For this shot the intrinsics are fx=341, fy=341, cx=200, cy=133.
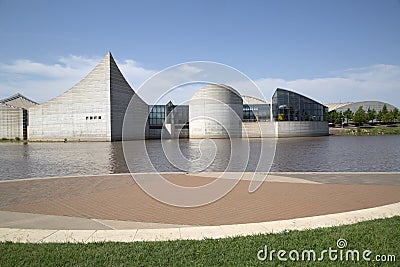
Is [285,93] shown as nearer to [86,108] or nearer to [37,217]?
[86,108]

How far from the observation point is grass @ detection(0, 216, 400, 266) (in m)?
4.47

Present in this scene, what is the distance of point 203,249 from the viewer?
4.93 m

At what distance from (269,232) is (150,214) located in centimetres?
292

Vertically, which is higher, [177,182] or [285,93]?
[285,93]

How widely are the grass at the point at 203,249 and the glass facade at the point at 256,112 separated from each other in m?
57.6

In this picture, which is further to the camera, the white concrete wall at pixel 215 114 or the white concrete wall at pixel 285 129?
the white concrete wall at pixel 215 114

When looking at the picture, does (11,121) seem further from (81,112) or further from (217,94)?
(217,94)

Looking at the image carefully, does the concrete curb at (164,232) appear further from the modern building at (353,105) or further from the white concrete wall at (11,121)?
the modern building at (353,105)

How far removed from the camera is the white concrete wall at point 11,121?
68.4 meters

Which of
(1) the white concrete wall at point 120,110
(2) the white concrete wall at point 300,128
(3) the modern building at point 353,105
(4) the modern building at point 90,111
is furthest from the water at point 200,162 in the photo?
(3) the modern building at point 353,105

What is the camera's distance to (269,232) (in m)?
5.79

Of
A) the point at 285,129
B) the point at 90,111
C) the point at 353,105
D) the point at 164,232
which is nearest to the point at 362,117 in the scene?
the point at 353,105

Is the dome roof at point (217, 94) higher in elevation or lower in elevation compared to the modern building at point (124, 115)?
higher

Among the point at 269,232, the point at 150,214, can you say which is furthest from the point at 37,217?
the point at 269,232
